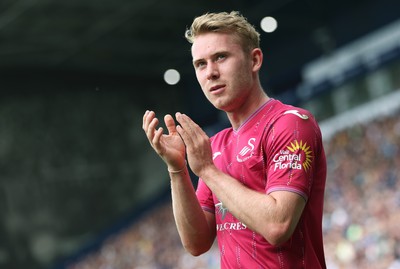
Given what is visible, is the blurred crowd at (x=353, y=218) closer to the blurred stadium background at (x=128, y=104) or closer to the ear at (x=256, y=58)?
the blurred stadium background at (x=128, y=104)

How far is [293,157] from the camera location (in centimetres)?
269

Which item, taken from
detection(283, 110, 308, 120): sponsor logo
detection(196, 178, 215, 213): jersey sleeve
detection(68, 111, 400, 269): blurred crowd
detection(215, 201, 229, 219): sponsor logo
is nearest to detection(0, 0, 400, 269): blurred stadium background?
detection(68, 111, 400, 269): blurred crowd

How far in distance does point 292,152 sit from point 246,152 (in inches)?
9.8

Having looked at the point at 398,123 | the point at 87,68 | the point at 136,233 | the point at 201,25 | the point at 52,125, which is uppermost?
the point at 87,68

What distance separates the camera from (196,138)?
278cm

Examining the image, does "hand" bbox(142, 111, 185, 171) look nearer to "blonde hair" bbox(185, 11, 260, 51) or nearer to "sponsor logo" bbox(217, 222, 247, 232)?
"sponsor logo" bbox(217, 222, 247, 232)

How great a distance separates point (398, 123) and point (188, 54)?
30.3 ft

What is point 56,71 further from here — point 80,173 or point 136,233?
point 136,233

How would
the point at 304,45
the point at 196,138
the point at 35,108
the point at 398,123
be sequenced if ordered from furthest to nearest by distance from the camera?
1. the point at 35,108
2. the point at 304,45
3. the point at 398,123
4. the point at 196,138

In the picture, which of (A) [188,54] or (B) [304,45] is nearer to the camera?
(B) [304,45]

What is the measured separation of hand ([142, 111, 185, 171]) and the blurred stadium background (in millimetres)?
10860

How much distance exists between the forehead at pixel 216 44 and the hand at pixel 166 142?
31 cm

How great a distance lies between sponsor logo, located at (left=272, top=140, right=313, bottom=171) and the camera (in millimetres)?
2680

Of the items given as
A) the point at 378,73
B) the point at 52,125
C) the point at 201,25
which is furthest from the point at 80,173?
the point at 201,25
